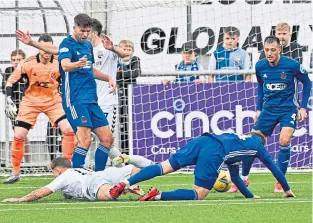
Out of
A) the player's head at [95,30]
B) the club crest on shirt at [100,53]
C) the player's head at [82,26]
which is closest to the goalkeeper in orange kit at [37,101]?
the club crest on shirt at [100,53]

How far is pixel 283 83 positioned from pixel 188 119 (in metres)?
3.85

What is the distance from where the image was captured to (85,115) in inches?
527

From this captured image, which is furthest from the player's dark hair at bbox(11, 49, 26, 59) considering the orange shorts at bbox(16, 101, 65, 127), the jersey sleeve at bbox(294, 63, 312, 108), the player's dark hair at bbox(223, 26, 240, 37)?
the jersey sleeve at bbox(294, 63, 312, 108)

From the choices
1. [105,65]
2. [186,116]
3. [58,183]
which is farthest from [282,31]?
[58,183]

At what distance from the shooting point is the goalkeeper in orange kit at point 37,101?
52.9 feet

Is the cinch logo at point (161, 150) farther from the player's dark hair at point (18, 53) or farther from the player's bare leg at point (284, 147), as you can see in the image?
the player's bare leg at point (284, 147)

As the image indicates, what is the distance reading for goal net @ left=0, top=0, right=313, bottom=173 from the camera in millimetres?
17781

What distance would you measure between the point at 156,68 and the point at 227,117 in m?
2.10

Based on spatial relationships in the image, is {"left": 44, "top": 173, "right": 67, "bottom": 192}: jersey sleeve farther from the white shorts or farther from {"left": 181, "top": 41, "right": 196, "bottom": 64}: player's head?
{"left": 181, "top": 41, "right": 196, "bottom": 64}: player's head

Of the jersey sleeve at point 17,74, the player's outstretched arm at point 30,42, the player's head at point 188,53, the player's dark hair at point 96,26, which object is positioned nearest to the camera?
the player's outstretched arm at point 30,42

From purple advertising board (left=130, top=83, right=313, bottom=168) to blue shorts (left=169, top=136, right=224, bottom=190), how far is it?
18.7 ft

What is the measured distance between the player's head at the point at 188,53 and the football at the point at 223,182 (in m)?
5.42

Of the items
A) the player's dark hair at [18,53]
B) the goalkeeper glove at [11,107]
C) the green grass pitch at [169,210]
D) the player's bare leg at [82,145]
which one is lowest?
the green grass pitch at [169,210]

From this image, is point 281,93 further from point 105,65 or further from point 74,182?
point 74,182
